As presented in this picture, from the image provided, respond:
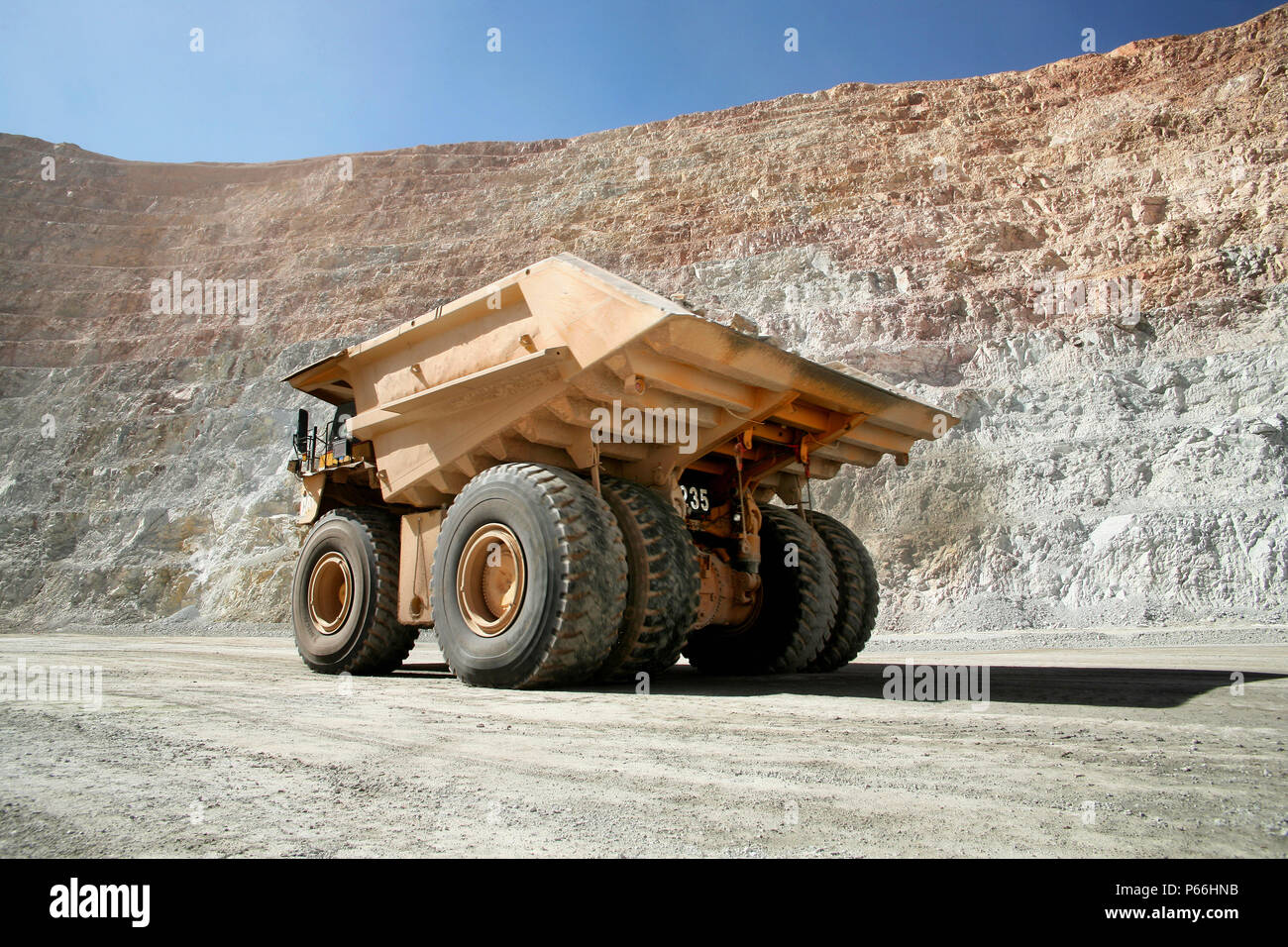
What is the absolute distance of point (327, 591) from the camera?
29.0 ft

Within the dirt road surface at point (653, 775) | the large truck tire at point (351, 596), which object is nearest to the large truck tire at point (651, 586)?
the dirt road surface at point (653, 775)

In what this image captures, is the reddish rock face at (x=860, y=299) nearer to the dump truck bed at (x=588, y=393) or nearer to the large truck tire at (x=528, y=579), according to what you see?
the dump truck bed at (x=588, y=393)

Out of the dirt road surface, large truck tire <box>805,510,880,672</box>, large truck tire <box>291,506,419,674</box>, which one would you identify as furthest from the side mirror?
large truck tire <box>805,510,880,672</box>

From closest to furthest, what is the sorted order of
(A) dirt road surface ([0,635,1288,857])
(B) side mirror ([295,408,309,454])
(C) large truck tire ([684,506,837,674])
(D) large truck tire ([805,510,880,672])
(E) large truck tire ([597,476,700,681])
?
(A) dirt road surface ([0,635,1288,857]) → (E) large truck tire ([597,476,700,681]) → (C) large truck tire ([684,506,837,674]) → (D) large truck tire ([805,510,880,672]) → (B) side mirror ([295,408,309,454])

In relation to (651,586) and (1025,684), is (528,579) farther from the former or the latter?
(1025,684)

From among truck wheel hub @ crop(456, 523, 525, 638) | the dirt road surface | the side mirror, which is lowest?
the dirt road surface

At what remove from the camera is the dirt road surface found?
6.84 feet

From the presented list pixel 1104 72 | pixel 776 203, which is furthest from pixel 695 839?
pixel 1104 72

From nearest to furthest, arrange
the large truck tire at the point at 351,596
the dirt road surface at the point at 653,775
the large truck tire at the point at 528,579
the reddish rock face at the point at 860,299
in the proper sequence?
the dirt road surface at the point at 653,775
the large truck tire at the point at 528,579
the large truck tire at the point at 351,596
the reddish rock face at the point at 860,299

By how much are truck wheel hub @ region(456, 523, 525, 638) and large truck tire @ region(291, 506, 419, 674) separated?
179cm

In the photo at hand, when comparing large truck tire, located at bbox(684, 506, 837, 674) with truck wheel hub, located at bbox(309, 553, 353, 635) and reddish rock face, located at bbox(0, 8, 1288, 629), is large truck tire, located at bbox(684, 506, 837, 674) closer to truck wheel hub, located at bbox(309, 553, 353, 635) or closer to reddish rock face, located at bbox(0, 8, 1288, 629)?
truck wheel hub, located at bbox(309, 553, 353, 635)

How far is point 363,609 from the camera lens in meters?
8.08

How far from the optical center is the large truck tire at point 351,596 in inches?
317

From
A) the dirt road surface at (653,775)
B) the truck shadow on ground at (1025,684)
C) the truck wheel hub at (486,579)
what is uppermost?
the truck wheel hub at (486,579)
